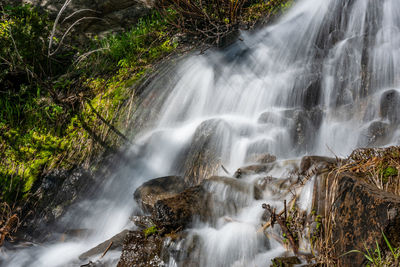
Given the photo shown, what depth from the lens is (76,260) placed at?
10.1 feet

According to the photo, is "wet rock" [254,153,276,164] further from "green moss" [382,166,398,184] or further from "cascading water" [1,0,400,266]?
"green moss" [382,166,398,184]

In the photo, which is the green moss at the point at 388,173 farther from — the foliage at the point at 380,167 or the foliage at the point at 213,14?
the foliage at the point at 213,14

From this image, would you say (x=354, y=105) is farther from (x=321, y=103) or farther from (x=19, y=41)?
(x=19, y=41)

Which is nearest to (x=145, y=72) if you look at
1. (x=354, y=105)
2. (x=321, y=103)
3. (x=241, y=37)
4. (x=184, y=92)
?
(x=184, y=92)

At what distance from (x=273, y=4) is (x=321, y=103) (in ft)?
8.11

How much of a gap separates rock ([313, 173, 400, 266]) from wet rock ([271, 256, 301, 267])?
259mm

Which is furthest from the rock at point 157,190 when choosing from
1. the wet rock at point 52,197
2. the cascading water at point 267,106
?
the wet rock at point 52,197

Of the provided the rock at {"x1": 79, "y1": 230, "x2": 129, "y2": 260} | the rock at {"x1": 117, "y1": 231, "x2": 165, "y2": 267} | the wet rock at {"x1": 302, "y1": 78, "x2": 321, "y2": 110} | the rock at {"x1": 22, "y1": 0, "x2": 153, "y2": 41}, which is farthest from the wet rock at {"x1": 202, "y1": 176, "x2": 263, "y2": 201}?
the rock at {"x1": 22, "y1": 0, "x2": 153, "y2": 41}

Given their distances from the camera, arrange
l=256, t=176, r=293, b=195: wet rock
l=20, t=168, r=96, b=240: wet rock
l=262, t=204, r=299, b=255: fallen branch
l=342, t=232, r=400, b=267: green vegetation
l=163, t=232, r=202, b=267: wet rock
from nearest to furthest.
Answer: l=342, t=232, r=400, b=267: green vegetation → l=262, t=204, r=299, b=255: fallen branch → l=163, t=232, r=202, b=267: wet rock → l=256, t=176, r=293, b=195: wet rock → l=20, t=168, r=96, b=240: wet rock

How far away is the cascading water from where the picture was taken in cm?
354

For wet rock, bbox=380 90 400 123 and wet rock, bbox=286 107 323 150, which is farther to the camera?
wet rock, bbox=286 107 323 150

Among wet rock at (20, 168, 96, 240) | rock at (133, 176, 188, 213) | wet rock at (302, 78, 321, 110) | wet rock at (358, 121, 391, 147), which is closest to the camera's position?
rock at (133, 176, 188, 213)

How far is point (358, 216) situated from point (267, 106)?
2722mm

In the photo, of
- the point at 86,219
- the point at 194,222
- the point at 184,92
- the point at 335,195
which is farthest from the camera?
the point at 184,92
